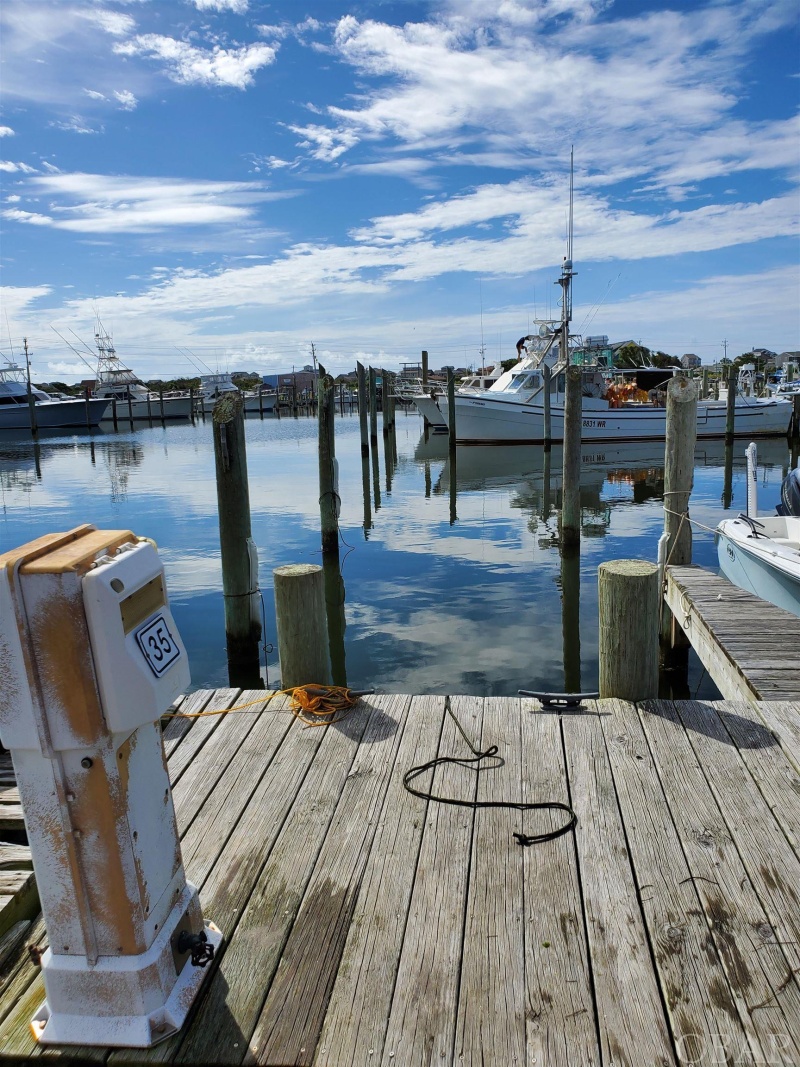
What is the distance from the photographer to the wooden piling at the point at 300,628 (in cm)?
446

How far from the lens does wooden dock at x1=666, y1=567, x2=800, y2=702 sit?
14.9 ft

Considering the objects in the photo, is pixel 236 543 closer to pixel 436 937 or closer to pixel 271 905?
pixel 271 905

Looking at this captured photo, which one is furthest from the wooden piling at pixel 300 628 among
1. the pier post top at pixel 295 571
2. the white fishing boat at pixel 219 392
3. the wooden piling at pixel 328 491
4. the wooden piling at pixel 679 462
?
the white fishing boat at pixel 219 392

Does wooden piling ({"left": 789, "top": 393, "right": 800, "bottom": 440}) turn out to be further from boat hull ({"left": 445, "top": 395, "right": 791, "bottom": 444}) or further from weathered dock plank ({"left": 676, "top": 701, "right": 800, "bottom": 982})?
weathered dock plank ({"left": 676, "top": 701, "right": 800, "bottom": 982})

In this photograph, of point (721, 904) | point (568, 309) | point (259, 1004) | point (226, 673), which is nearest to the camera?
point (259, 1004)

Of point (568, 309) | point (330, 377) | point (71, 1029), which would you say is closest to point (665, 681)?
point (71, 1029)

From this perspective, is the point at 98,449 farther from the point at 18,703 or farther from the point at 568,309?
the point at 18,703

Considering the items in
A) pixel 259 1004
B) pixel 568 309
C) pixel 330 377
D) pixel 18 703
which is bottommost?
pixel 259 1004

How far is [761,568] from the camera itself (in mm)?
7211

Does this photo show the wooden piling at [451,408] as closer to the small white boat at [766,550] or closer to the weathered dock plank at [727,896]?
the small white boat at [766,550]

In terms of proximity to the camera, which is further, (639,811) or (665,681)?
(665,681)

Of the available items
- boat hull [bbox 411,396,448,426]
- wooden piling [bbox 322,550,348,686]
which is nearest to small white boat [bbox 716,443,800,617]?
wooden piling [bbox 322,550,348,686]

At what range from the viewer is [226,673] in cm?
751

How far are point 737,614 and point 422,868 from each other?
13.1 ft
